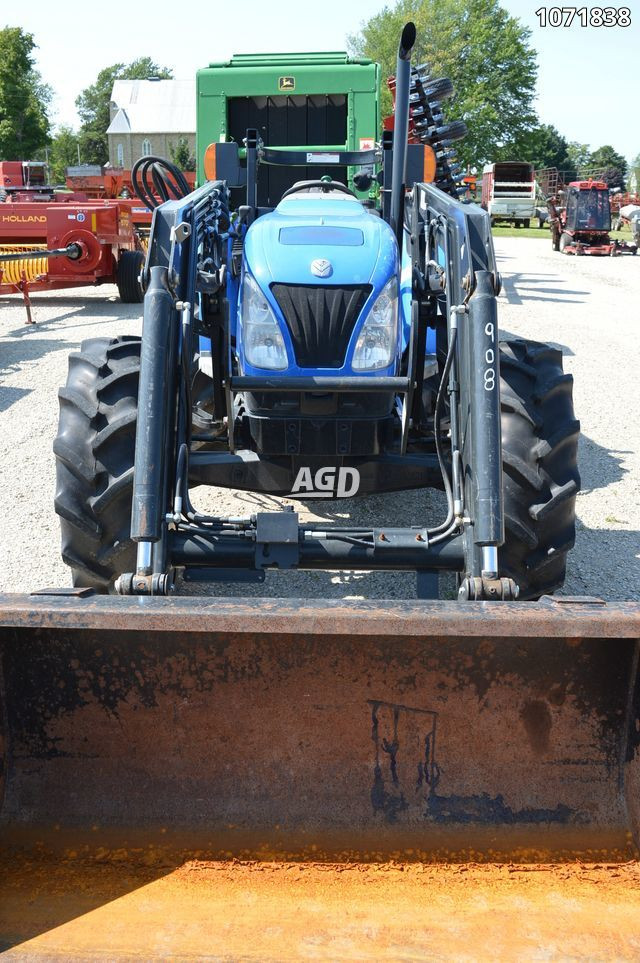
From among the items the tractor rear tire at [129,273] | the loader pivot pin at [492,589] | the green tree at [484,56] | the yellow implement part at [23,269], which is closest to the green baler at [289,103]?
the loader pivot pin at [492,589]

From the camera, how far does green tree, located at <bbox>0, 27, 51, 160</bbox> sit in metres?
55.4

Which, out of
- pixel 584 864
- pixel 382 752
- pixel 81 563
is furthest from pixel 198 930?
pixel 81 563

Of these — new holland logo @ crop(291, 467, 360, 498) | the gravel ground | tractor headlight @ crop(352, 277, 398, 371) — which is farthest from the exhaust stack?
the gravel ground

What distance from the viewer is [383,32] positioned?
6059 cm

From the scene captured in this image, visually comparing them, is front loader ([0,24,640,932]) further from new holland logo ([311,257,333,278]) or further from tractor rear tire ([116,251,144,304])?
tractor rear tire ([116,251,144,304])

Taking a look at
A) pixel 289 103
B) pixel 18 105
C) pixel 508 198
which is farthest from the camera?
pixel 18 105

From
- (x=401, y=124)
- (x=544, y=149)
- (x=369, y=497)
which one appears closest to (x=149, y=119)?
(x=544, y=149)

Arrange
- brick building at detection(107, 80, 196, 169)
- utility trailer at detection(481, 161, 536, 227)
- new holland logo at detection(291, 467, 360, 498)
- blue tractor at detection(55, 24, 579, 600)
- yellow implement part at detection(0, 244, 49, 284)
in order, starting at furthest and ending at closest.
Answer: brick building at detection(107, 80, 196, 169) → utility trailer at detection(481, 161, 536, 227) → yellow implement part at detection(0, 244, 49, 284) → new holland logo at detection(291, 467, 360, 498) → blue tractor at detection(55, 24, 579, 600)

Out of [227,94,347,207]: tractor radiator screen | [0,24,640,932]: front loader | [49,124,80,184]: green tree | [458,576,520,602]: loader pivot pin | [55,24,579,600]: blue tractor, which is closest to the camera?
[0,24,640,932]: front loader

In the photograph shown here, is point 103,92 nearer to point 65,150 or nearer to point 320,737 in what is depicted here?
point 65,150

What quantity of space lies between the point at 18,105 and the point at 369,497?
58.5 meters

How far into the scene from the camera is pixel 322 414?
371 cm

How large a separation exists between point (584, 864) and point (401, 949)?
61cm

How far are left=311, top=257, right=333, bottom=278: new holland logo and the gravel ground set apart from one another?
5.26ft
